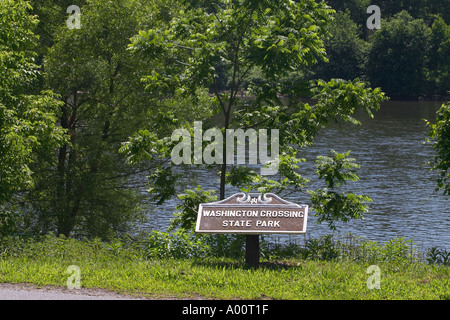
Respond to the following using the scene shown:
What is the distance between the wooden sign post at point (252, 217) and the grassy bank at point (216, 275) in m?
0.65

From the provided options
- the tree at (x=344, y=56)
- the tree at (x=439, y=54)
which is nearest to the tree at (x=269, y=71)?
the tree at (x=439, y=54)

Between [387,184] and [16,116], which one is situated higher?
[16,116]

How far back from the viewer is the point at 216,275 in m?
11.5

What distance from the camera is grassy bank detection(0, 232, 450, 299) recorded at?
10547 millimetres

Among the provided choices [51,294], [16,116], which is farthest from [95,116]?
[51,294]

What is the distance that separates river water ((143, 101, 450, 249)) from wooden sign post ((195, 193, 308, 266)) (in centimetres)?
489

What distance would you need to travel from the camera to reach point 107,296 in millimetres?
10359

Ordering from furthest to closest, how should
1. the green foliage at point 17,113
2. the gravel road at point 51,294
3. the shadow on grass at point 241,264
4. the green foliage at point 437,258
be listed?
1. the green foliage at point 17,113
2. the green foliage at point 437,258
3. the shadow on grass at point 241,264
4. the gravel road at point 51,294

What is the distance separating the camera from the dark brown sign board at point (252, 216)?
1194 cm

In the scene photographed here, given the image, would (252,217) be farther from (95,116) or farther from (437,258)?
(95,116)

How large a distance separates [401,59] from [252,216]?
98.2 meters

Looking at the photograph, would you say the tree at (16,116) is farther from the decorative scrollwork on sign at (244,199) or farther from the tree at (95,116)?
the decorative scrollwork on sign at (244,199)

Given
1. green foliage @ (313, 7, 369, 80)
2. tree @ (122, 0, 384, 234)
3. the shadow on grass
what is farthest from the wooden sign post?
green foliage @ (313, 7, 369, 80)

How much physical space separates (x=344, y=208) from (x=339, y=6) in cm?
12208
